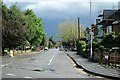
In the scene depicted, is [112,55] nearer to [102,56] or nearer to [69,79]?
[102,56]

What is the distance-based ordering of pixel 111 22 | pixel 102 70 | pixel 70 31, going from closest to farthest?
pixel 102 70 < pixel 111 22 < pixel 70 31

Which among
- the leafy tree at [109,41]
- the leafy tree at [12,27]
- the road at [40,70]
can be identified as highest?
the leafy tree at [12,27]

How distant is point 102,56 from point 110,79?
13337mm

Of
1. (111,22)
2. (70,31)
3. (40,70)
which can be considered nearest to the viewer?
(40,70)

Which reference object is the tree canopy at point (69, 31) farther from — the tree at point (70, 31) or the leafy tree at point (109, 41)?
the leafy tree at point (109, 41)

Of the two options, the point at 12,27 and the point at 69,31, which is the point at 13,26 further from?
the point at 69,31

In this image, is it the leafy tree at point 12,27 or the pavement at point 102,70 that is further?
the leafy tree at point 12,27

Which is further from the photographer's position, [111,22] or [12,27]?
[111,22]

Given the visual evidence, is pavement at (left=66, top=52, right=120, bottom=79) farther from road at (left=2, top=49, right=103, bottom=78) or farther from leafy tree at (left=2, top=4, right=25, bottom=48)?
leafy tree at (left=2, top=4, right=25, bottom=48)

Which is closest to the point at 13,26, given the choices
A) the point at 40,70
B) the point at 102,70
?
the point at 40,70

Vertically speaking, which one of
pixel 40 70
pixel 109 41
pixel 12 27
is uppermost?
pixel 12 27

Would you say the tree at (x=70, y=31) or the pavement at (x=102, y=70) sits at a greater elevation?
the tree at (x=70, y=31)

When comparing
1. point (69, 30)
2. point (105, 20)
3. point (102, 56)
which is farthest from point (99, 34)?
point (102, 56)

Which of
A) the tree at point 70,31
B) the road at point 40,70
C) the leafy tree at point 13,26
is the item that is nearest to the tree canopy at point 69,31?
the tree at point 70,31
